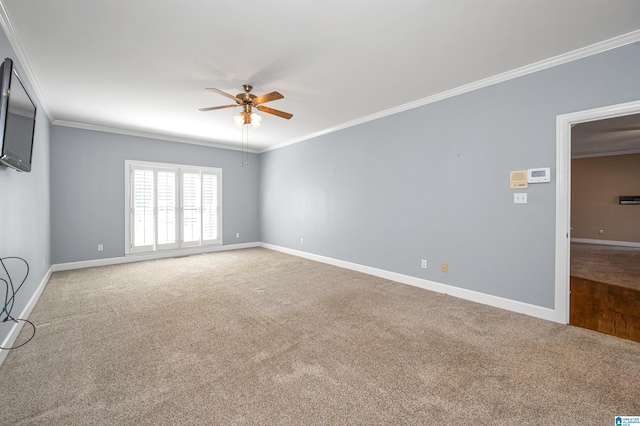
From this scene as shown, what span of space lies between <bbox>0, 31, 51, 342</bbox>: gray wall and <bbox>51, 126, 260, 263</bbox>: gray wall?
1.43 ft

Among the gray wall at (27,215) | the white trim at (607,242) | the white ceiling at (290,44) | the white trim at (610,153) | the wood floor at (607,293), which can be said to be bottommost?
the wood floor at (607,293)

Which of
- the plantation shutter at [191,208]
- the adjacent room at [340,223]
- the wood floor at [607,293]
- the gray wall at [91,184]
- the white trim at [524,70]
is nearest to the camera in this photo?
the adjacent room at [340,223]

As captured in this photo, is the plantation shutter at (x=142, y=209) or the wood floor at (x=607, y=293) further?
the plantation shutter at (x=142, y=209)

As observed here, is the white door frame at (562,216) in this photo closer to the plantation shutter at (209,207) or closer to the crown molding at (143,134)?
the crown molding at (143,134)

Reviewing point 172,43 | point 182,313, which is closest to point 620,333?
point 182,313

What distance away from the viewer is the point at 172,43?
2.62 m

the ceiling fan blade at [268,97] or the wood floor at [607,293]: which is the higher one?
the ceiling fan blade at [268,97]

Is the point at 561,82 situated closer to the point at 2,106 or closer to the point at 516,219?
the point at 516,219

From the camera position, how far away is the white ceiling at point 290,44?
2.17 meters

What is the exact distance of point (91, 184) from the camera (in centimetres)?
539

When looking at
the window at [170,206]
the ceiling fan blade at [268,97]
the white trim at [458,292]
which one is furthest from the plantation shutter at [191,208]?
the ceiling fan blade at [268,97]

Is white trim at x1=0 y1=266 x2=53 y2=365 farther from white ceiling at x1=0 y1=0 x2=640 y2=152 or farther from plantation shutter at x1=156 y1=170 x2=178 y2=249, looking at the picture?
white ceiling at x1=0 y1=0 x2=640 y2=152

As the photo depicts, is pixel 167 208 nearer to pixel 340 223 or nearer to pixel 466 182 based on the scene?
pixel 340 223

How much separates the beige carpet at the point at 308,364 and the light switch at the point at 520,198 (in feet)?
4.21
